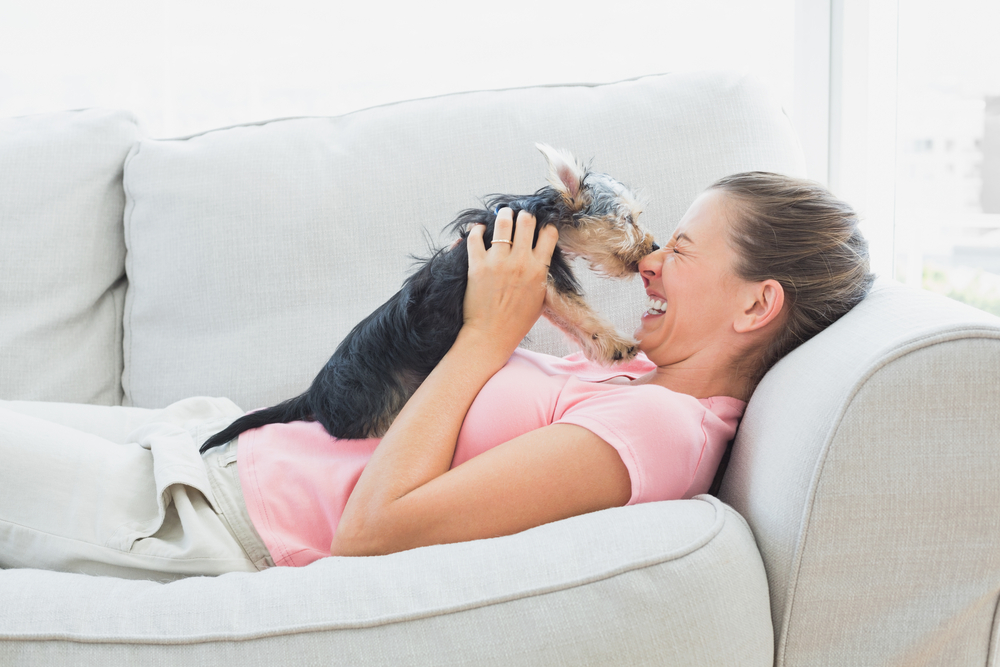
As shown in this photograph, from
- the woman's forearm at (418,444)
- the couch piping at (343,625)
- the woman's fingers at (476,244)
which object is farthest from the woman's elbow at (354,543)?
the woman's fingers at (476,244)

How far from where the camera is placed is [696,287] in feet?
4.64

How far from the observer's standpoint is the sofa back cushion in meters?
1.93

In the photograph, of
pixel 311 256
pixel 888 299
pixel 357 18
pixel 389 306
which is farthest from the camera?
pixel 357 18

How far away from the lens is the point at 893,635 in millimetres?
1038

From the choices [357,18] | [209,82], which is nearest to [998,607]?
[357,18]

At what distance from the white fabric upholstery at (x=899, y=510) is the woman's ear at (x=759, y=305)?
29 centimetres

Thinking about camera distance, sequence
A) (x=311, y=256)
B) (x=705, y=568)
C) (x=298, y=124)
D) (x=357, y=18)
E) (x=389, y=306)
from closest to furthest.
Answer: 1. (x=705, y=568)
2. (x=389, y=306)
3. (x=311, y=256)
4. (x=298, y=124)
5. (x=357, y=18)

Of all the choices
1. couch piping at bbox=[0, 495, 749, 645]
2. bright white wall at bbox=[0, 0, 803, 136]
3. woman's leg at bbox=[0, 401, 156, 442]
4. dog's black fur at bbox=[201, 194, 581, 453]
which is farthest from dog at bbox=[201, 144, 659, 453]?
bright white wall at bbox=[0, 0, 803, 136]

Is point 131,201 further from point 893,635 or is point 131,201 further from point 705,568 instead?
point 893,635

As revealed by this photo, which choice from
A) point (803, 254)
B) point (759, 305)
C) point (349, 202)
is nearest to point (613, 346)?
point (759, 305)

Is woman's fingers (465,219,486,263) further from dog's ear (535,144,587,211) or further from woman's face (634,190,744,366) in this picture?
woman's face (634,190,744,366)

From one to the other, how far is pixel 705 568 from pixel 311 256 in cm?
139

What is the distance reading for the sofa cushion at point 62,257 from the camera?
2020mm

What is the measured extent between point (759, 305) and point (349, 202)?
115 centimetres
